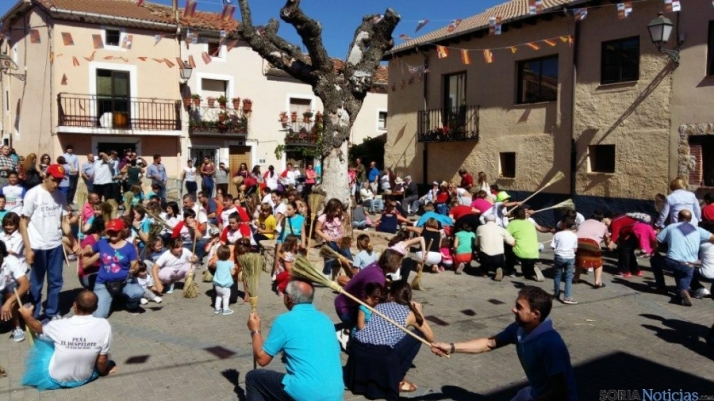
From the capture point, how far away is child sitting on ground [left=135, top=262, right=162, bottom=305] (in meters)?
Answer: 8.45

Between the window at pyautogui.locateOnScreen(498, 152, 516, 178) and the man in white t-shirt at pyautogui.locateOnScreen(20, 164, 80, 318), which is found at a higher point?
the window at pyautogui.locateOnScreen(498, 152, 516, 178)

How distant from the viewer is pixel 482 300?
29.8 feet

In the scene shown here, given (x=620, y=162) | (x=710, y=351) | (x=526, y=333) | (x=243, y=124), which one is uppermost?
(x=243, y=124)

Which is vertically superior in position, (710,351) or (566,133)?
(566,133)

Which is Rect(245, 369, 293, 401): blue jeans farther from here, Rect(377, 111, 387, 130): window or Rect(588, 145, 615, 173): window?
Rect(377, 111, 387, 130): window

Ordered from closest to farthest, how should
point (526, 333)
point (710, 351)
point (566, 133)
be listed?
1. point (526, 333)
2. point (710, 351)
3. point (566, 133)

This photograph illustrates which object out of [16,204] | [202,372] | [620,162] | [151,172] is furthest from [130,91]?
[202,372]

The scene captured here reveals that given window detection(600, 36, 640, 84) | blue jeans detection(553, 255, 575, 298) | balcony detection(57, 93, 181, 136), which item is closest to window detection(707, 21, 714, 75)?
window detection(600, 36, 640, 84)

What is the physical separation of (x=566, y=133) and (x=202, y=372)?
525 inches

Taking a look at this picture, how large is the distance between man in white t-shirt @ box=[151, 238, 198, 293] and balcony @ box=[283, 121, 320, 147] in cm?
1935

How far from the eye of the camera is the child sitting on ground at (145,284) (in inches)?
333

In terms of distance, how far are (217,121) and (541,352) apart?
2354cm

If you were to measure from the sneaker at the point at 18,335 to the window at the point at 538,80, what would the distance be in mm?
14482

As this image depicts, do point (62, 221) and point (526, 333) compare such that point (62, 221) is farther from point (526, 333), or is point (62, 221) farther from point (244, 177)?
point (244, 177)
